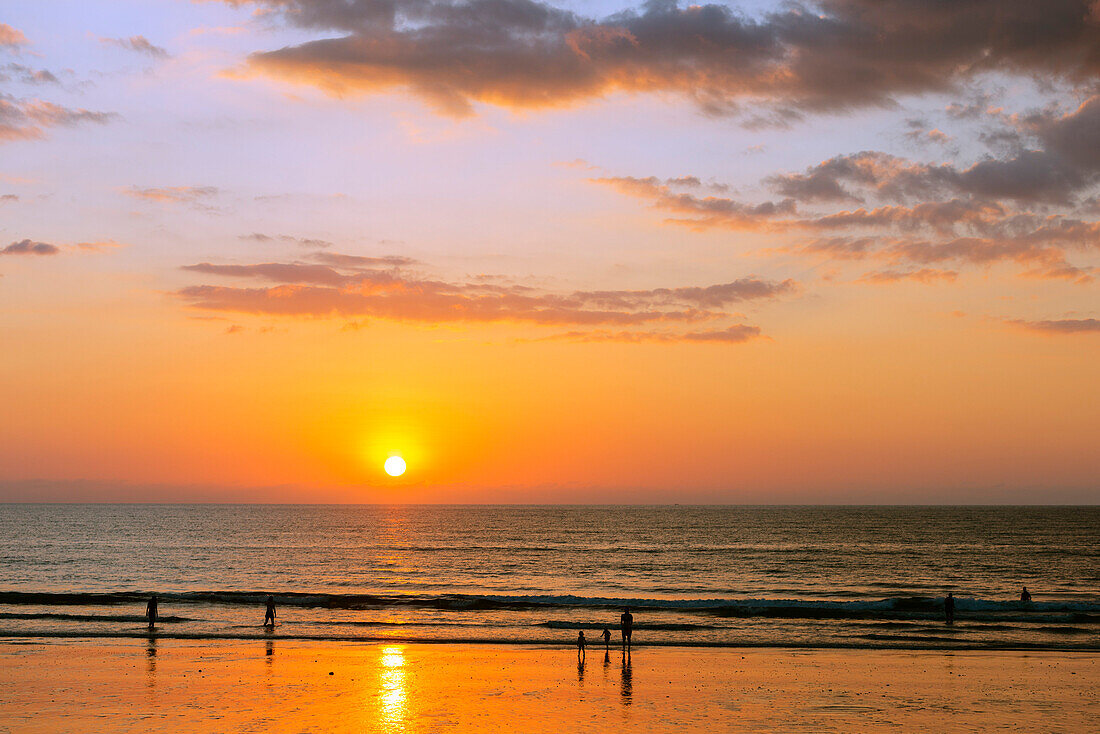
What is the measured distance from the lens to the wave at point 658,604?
55969 millimetres

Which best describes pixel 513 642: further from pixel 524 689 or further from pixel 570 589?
pixel 570 589

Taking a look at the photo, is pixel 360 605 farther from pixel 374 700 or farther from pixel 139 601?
pixel 374 700

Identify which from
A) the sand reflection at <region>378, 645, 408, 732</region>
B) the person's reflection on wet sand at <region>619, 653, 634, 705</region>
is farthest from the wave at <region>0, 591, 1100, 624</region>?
the sand reflection at <region>378, 645, 408, 732</region>

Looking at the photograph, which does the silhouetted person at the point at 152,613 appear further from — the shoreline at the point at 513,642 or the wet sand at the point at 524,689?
the wet sand at the point at 524,689

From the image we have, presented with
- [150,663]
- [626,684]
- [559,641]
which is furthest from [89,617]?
[626,684]

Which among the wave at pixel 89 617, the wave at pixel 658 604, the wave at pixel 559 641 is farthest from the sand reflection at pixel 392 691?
the wave at pixel 658 604

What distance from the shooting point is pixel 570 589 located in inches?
Result: 2995

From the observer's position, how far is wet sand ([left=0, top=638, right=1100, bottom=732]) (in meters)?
26.6

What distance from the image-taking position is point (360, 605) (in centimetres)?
5959

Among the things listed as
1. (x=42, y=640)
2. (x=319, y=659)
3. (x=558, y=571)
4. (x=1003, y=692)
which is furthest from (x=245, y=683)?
(x=558, y=571)

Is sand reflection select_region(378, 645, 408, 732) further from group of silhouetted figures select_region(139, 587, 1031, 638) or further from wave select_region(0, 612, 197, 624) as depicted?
wave select_region(0, 612, 197, 624)

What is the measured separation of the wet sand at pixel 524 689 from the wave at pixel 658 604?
1580 cm

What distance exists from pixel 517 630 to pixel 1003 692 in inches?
966

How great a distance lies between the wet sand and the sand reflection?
0.22 ft
